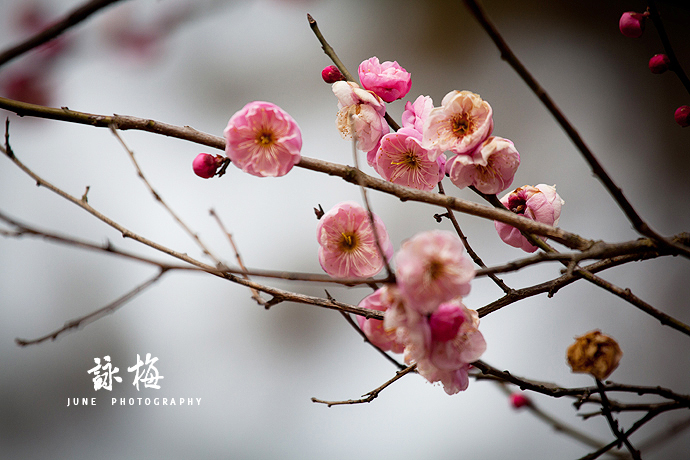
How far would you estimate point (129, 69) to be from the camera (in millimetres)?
1178

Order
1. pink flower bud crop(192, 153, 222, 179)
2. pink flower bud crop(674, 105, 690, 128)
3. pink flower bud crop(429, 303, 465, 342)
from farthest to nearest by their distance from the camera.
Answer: pink flower bud crop(674, 105, 690, 128) < pink flower bud crop(192, 153, 222, 179) < pink flower bud crop(429, 303, 465, 342)

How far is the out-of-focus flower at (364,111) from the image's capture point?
0.45m

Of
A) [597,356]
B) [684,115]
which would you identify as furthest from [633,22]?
[597,356]

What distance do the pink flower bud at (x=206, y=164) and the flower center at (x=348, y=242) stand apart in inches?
5.4

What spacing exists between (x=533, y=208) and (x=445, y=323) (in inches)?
8.2

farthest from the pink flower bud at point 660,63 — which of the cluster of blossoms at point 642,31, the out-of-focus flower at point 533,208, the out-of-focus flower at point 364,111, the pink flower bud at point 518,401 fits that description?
the pink flower bud at point 518,401

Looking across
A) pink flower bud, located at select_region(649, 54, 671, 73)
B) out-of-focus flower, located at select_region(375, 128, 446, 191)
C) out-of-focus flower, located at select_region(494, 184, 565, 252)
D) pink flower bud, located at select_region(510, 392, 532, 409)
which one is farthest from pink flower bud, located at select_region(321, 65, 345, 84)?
pink flower bud, located at select_region(510, 392, 532, 409)

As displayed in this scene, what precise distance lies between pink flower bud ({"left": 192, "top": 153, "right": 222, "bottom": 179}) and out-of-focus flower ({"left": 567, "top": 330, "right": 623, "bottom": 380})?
0.34 meters

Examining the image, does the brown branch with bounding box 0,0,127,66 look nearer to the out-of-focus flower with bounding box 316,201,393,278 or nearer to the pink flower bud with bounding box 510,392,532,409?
the out-of-focus flower with bounding box 316,201,393,278

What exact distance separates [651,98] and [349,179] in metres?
1.24

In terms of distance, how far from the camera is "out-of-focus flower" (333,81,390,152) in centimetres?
45

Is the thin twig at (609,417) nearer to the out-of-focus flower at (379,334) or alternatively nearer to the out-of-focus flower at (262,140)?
the out-of-focus flower at (379,334)

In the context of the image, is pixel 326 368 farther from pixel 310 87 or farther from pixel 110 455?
pixel 310 87

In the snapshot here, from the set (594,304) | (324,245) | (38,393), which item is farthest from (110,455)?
(594,304)
